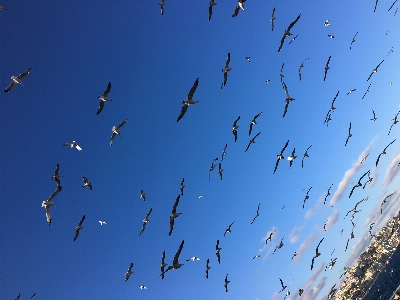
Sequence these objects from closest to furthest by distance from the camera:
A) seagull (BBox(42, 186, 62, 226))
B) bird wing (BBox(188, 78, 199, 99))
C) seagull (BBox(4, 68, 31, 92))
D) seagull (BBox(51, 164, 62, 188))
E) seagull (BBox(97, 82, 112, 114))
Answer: bird wing (BBox(188, 78, 199, 99))
seagull (BBox(4, 68, 31, 92))
seagull (BBox(42, 186, 62, 226))
seagull (BBox(97, 82, 112, 114))
seagull (BBox(51, 164, 62, 188))

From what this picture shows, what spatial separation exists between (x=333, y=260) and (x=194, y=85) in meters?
50.4

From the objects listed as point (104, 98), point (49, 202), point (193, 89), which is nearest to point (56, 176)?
point (49, 202)

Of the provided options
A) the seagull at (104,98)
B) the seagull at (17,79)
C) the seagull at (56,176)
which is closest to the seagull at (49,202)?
the seagull at (56,176)

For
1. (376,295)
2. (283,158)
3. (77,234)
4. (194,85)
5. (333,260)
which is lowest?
(376,295)

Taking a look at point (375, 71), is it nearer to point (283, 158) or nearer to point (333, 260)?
point (283, 158)

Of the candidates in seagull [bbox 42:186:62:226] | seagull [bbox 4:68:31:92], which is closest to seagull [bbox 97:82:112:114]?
seagull [bbox 4:68:31:92]

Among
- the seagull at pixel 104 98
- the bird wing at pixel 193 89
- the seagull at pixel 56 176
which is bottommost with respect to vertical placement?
the bird wing at pixel 193 89

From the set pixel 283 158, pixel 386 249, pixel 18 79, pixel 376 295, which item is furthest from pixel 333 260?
pixel 386 249

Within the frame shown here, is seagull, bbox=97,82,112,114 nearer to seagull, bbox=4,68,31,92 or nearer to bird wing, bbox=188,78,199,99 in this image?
seagull, bbox=4,68,31,92

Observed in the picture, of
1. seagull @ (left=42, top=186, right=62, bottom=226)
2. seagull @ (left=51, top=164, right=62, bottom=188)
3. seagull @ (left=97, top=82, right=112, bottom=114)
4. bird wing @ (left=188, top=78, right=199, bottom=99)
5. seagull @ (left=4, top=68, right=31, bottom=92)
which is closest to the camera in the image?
Answer: bird wing @ (left=188, top=78, right=199, bottom=99)

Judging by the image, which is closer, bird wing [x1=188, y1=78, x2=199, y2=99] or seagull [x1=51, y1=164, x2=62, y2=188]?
bird wing [x1=188, y1=78, x2=199, y2=99]

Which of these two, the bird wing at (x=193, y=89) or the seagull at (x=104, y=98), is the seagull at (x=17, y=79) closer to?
the seagull at (x=104, y=98)

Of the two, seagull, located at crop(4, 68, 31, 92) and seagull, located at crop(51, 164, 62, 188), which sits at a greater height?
seagull, located at crop(4, 68, 31, 92)

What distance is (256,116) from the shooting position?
110ft
